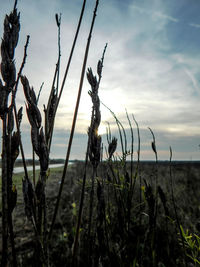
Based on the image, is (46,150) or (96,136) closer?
(46,150)

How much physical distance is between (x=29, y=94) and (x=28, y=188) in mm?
228

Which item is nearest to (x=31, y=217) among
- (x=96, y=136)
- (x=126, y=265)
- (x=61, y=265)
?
(x=96, y=136)

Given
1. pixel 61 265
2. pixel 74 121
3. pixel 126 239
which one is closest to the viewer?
pixel 74 121

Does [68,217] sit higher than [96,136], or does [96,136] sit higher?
[96,136]

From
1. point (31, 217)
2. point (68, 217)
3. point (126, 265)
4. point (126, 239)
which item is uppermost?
point (31, 217)

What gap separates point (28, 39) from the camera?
1.90 feet

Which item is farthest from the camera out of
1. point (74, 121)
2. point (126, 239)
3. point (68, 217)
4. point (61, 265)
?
point (68, 217)

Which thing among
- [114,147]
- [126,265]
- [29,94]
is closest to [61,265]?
[126,265]

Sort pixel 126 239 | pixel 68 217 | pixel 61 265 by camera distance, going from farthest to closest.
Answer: pixel 68 217 → pixel 61 265 → pixel 126 239

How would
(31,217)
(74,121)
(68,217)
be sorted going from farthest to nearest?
1. (68,217)
2. (74,121)
3. (31,217)

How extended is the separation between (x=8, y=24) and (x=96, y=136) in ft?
→ 1.24

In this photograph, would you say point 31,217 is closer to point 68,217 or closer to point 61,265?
point 61,265

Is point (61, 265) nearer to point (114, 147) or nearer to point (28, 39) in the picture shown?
point (114, 147)

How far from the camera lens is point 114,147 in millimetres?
800
